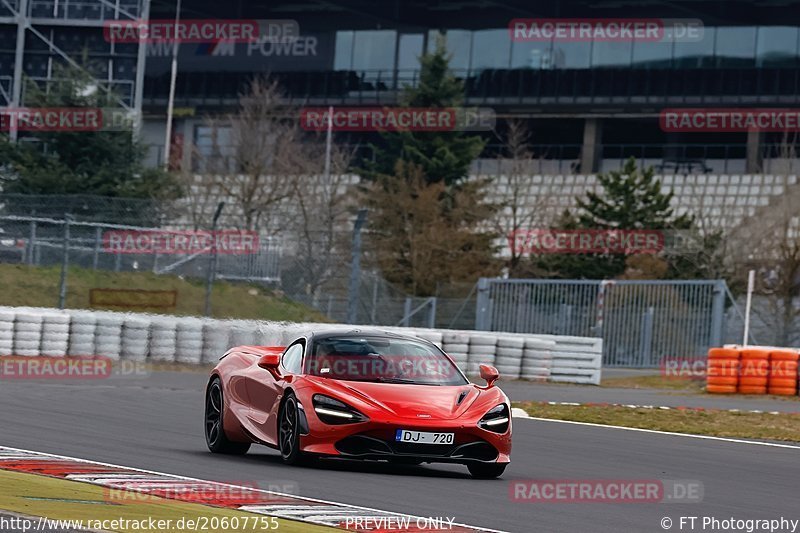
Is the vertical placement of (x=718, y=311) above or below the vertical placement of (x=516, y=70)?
below

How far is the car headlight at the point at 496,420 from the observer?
39.4 feet

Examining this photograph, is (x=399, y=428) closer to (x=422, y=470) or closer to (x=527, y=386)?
(x=422, y=470)

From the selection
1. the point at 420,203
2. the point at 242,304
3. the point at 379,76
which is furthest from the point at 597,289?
the point at 379,76

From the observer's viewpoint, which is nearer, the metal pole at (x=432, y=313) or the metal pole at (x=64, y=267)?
the metal pole at (x=64, y=267)

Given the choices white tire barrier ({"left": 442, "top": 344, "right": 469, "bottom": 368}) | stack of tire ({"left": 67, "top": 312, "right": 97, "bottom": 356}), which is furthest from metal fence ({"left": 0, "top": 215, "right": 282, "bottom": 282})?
white tire barrier ({"left": 442, "top": 344, "right": 469, "bottom": 368})

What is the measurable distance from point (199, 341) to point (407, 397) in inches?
634

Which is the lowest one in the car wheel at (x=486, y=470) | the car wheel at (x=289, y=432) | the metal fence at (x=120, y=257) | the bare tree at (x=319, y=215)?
the car wheel at (x=486, y=470)

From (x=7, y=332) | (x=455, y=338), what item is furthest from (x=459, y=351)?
(x=7, y=332)

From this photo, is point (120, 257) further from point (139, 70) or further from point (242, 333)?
point (139, 70)

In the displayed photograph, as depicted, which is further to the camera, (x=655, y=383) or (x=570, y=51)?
(x=570, y=51)

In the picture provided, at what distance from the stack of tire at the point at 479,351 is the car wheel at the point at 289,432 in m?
16.6

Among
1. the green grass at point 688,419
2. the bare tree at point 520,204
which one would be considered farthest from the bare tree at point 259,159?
the green grass at point 688,419

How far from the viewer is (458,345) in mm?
28859

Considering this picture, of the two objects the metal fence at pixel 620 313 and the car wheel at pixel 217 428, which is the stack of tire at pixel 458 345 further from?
the car wheel at pixel 217 428
